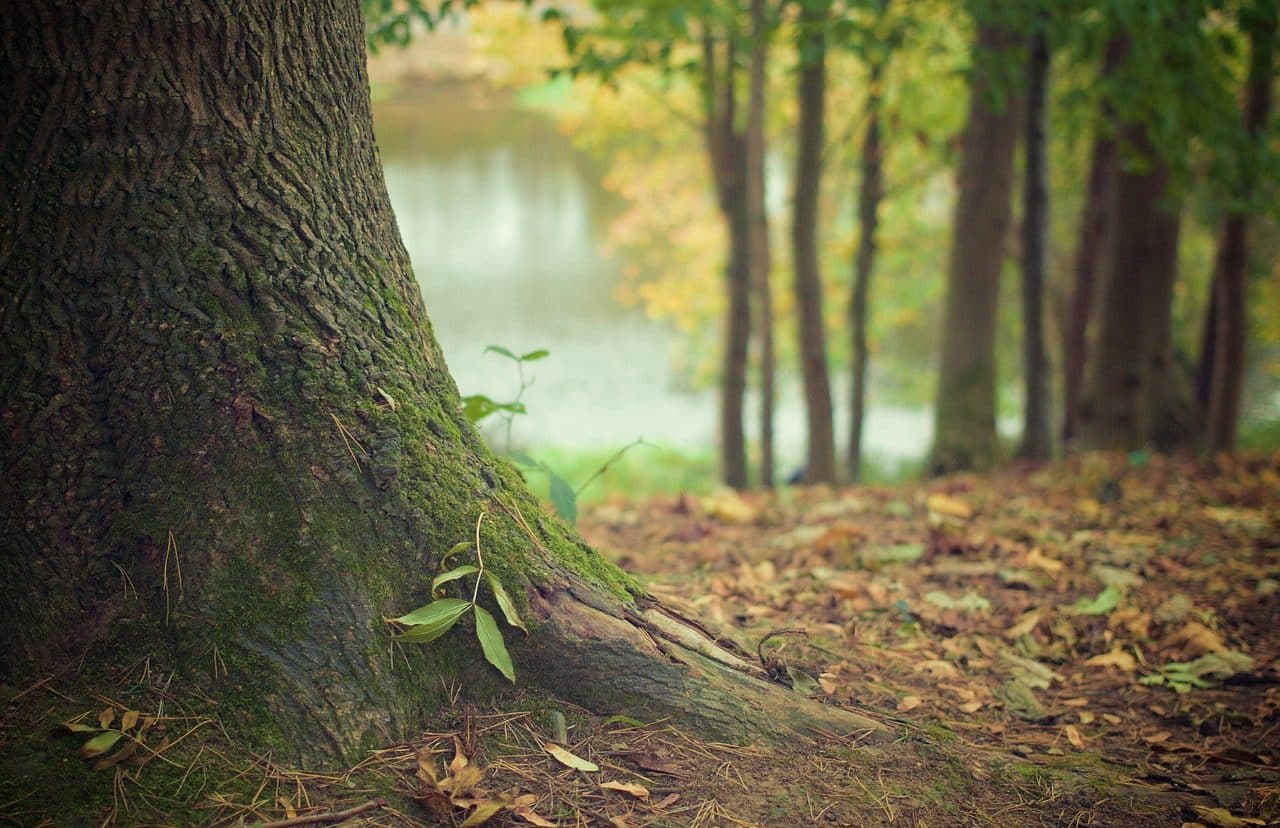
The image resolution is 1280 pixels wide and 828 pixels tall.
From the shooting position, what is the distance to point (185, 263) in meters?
1.87

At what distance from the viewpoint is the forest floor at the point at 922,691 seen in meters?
1.85

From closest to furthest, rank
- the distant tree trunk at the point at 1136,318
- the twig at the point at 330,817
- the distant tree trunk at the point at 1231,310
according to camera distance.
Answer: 1. the twig at the point at 330,817
2. the distant tree trunk at the point at 1136,318
3. the distant tree trunk at the point at 1231,310

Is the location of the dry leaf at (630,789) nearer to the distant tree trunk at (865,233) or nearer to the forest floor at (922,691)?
the forest floor at (922,691)

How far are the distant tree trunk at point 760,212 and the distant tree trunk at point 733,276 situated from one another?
0.12 metres

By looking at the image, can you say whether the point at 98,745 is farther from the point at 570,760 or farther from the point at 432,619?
the point at 570,760

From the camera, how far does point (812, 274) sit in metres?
8.02

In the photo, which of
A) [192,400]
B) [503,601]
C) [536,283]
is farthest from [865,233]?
[536,283]

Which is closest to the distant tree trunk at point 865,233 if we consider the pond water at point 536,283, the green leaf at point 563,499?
the pond water at point 536,283

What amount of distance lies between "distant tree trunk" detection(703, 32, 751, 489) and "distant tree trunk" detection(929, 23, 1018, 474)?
68.6 inches

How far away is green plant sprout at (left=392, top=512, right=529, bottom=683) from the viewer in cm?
192

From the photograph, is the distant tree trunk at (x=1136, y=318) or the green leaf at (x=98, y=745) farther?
the distant tree trunk at (x=1136, y=318)

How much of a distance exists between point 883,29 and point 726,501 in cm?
322

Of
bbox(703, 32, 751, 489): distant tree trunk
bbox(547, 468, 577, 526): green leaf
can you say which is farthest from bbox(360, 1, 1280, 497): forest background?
bbox(547, 468, 577, 526): green leaf

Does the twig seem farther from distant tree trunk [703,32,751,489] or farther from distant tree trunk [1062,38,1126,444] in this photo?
distant tree trunk [1062,38,1126,444]
